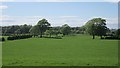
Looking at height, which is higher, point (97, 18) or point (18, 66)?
point (97, 18)

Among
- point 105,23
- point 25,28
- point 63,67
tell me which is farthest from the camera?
point 25,28

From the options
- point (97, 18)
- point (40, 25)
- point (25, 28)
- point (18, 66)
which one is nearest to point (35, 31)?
point (40, 25)

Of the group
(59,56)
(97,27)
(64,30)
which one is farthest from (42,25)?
(59,56)

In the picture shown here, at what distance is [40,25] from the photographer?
14150 cm

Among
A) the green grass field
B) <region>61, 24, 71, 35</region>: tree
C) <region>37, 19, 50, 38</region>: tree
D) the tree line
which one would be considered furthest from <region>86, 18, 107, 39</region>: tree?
the green grass field

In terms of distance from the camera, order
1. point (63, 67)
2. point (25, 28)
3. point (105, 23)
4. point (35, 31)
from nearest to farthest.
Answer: point (63, 67) < point (105, 23) < point (35, 31) < point (25, 28)

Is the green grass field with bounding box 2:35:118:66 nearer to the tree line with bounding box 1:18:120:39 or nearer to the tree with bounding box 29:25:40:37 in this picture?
the tree line with bounding box 1:18:120:39

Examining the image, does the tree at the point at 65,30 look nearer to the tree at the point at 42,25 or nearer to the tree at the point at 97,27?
the tree at the point at 42,25

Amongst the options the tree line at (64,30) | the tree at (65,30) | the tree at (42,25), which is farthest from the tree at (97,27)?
the tree at (65,30)

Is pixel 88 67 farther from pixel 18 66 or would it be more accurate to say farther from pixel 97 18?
pixel 97 18

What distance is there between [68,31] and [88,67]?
5707 inches

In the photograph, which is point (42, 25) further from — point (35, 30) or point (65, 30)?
point (65, 30)

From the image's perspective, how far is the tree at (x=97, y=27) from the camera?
115 meters

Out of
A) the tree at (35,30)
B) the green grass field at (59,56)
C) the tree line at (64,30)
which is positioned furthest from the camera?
the tree at (35,30)
